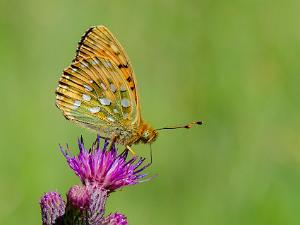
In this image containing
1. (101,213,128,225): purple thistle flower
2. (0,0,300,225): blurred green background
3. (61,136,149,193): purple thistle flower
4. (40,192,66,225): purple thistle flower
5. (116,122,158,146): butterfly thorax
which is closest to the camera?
(40,192,66,225): purple thistle flower

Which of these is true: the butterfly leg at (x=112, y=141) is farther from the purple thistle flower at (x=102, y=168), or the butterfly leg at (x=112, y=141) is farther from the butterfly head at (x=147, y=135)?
the butterfly head at (x=147, y=135)

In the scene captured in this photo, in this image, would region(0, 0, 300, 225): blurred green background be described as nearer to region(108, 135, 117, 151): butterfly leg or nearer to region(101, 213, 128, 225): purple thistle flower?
region(108, 135, 117, 151): butterfly leg

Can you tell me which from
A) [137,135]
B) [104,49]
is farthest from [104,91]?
[137,135]

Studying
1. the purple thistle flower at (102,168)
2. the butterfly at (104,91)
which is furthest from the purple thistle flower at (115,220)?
the butterfly at (104,91)

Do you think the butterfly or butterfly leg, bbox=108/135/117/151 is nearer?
butterfly leg, bbox=108/135/117/151

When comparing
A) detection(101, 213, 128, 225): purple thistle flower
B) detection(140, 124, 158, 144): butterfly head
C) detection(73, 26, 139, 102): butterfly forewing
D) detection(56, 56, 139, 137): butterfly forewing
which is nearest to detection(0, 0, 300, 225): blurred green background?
detection(56, 56, 139, 137): butterfly forewing

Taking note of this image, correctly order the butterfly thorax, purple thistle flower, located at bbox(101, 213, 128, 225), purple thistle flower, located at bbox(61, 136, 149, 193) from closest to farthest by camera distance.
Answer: purple thistle flower, located at bbox(101, 213, 128, 225) → purple thistle flower, located at bbox(61, 136, 149, 193) → the butterfly thorax

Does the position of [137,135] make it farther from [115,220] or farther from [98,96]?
[115,220]
